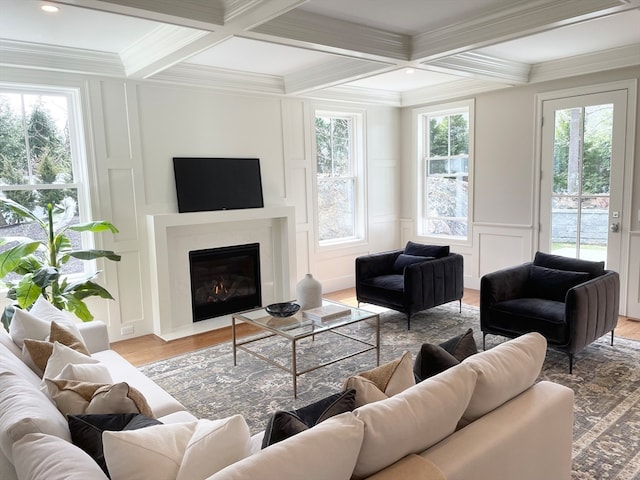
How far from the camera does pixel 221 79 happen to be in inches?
192

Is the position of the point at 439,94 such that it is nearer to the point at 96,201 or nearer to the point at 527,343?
the point at 96,201

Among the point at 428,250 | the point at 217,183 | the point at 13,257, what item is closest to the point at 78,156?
the point at 13,257

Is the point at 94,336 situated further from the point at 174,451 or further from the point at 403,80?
the point at 403,80

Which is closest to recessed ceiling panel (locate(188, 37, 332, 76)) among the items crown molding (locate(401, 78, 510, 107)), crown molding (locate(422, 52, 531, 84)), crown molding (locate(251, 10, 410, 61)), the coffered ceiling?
the coffered ceiling

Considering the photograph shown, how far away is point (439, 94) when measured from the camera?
6094 millimetres

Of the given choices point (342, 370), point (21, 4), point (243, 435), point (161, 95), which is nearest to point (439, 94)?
point (161, 95)

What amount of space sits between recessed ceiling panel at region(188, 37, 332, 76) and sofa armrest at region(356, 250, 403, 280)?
2.05 m

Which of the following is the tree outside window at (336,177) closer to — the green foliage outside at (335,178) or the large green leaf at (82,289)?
the green foliage outside at (335,178)

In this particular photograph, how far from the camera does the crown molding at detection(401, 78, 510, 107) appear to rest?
5602 millimetres

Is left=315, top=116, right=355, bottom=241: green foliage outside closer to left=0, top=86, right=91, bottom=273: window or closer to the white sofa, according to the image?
left=0, top=86, right=91, bottom=273: window

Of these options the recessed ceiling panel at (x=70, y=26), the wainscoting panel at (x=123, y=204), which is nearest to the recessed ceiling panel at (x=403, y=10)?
the recessed ceiling panel at (x=70, y=26)

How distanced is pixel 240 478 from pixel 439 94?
18.8ft

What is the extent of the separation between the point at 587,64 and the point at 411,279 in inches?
107

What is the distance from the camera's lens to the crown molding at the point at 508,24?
9.90 feet
